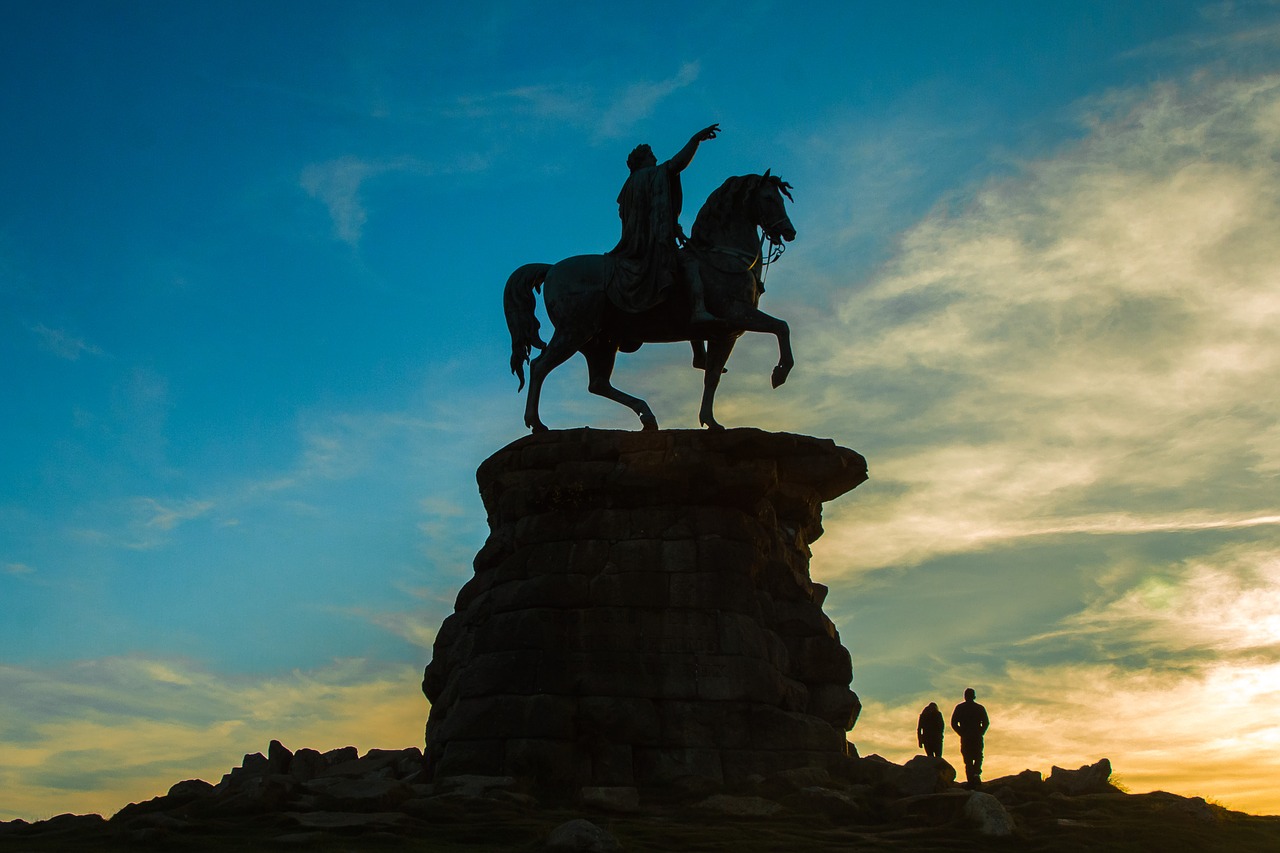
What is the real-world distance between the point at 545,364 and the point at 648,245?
6.68ft

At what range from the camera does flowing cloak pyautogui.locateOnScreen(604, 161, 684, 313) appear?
52.5 ft

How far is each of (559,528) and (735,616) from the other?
7.79ft

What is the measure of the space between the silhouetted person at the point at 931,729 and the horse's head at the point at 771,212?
23.1 ft

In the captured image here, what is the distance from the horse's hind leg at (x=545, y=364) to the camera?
16281mm

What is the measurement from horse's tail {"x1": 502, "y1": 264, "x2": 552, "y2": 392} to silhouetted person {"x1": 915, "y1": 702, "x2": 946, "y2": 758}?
24.4 ft

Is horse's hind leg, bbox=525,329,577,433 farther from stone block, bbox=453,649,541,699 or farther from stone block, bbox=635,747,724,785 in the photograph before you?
stone block, bbox=635,747,724,785

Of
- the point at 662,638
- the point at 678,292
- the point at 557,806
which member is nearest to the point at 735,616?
the point at 662,638

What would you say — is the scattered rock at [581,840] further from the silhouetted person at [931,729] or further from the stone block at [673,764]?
the silhouetted person at [931,729]

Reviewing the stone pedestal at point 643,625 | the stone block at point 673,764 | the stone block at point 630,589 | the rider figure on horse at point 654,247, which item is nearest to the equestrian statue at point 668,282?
the rider figure on horse at point 654,247

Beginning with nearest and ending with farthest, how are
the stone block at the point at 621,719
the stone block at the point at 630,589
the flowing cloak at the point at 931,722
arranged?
the stone block at the point at 621,719
the stone block at the point at 630,589
the flowing cloak at the point at 931,722

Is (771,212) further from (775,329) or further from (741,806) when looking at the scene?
(741,806)

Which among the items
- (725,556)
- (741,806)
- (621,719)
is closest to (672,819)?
(741,806)

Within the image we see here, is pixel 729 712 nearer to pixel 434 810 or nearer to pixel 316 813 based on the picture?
pixel 434 810

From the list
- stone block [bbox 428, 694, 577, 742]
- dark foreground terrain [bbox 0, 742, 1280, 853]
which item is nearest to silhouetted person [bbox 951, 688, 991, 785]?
dark foreground terrain [bbox 0, 742, 1280, 853]
